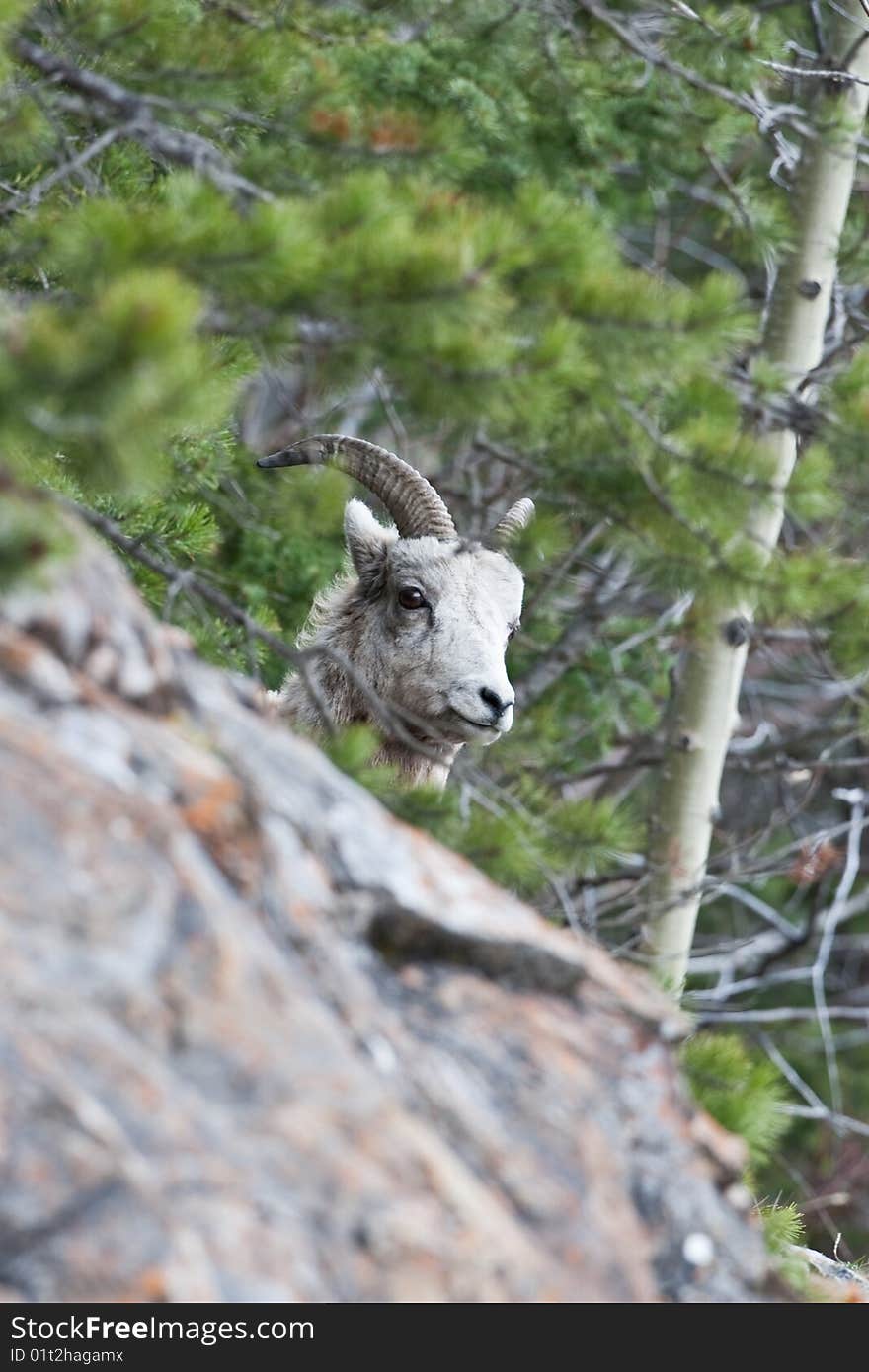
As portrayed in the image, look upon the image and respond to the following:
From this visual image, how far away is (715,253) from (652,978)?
11162 millimetres

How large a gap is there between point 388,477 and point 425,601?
25.7 inches

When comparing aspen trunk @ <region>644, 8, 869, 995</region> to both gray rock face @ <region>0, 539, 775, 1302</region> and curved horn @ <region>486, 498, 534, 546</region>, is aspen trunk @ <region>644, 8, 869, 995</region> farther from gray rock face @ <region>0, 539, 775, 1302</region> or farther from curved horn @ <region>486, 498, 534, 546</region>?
gray rock face @ <region>0, 539, 775, 1302</region>

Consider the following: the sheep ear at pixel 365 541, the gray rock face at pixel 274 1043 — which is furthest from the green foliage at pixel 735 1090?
the sheep ear at pixel 365 541

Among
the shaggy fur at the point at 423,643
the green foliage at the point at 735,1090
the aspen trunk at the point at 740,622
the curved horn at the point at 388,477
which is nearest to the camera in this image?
the green foliage at the point at 735,1090

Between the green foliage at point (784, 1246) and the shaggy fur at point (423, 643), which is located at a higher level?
the green foliage at point (784, 1246)

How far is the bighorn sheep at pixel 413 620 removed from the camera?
21.2 feet

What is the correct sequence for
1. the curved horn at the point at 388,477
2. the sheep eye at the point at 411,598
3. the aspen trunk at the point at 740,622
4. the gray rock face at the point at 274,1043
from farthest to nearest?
the aspen trunk at the point at 740,622
the curved horn at the point at 388,477
the sheep eye at the point at 411,598
the gray rock face at the point at 274,1043

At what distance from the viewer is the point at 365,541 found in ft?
23.4

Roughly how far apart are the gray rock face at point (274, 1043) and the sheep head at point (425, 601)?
2478 mm

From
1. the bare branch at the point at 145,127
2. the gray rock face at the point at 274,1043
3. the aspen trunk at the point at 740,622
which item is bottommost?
the aspen trunk at the point at 740,622

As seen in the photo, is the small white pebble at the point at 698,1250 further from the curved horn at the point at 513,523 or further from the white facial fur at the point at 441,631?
the curved horn at the point at 513,523

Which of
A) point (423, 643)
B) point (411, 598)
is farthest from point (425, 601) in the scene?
point (423, 643)

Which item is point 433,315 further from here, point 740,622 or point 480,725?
point 740,622

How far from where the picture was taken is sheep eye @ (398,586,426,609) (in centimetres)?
677
